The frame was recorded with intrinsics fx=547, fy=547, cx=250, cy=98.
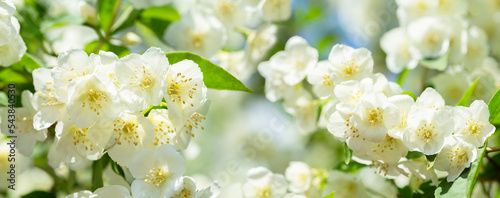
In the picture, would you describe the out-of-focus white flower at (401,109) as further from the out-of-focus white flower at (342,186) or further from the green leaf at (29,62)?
the green leaf at (29,62)

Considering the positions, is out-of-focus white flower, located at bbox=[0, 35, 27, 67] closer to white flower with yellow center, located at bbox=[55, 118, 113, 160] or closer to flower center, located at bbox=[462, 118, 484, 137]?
white flower with yellow center, located at bbox=[55, 118, 113, 160]

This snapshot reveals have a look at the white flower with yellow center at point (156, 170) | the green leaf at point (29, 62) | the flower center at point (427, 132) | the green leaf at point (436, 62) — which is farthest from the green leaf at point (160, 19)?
the flower center at point (427, 132)


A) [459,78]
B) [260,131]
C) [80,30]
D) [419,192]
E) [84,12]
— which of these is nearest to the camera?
[419,192]

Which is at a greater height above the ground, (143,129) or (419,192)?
(143,129)

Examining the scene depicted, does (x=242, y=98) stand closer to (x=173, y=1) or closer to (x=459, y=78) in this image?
(x=173, y=1)

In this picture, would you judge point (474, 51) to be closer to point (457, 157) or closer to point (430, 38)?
point (430, 38)

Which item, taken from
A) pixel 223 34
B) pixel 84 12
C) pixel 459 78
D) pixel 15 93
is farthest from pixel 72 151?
pixel 459 78
